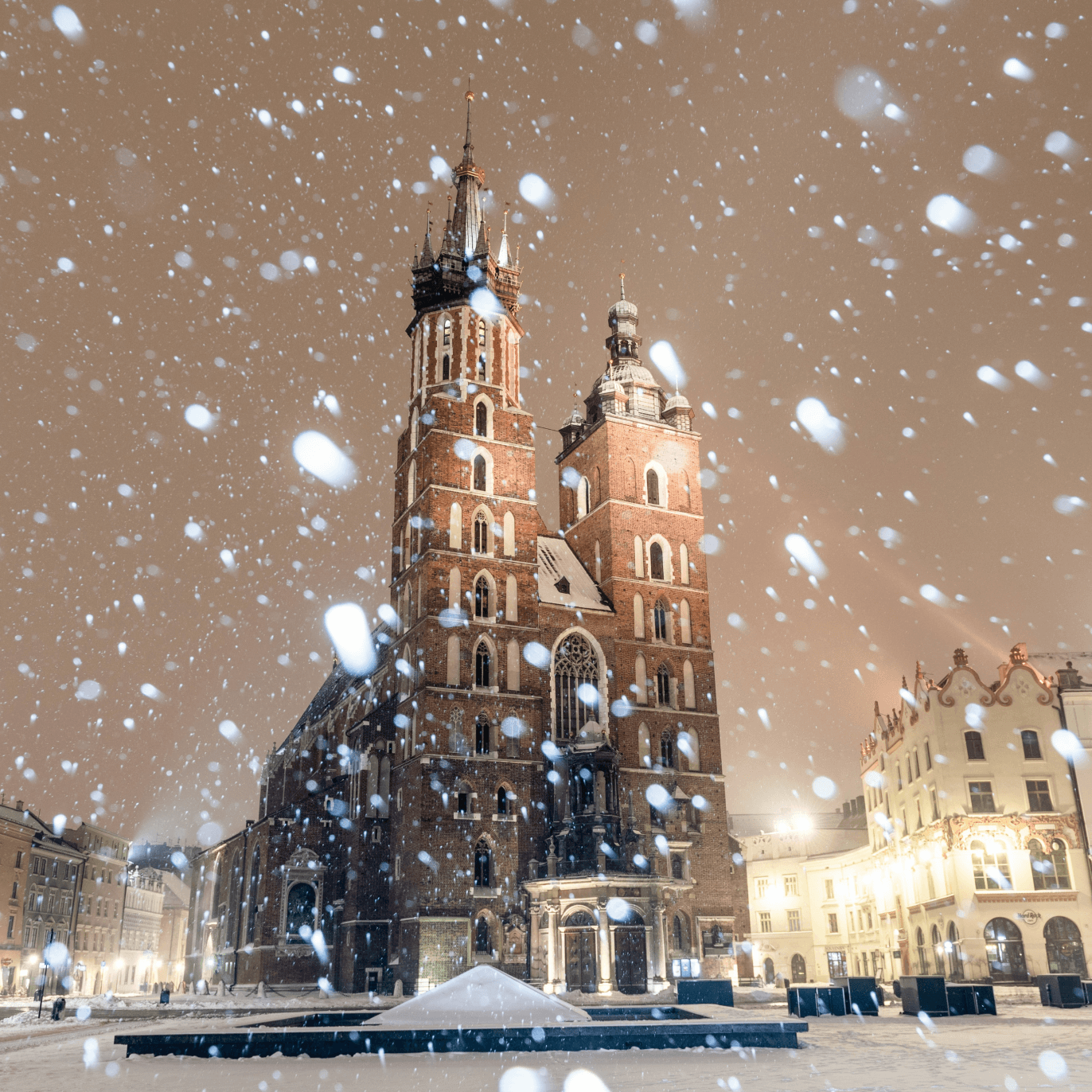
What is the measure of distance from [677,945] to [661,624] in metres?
15.5

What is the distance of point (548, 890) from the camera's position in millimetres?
42844

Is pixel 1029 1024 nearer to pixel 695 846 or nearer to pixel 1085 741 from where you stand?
pixel 1085 741

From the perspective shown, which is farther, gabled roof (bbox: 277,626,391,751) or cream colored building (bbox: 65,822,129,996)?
cream colored building (bbox: 65,822,129,996)

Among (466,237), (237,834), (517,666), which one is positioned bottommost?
(237,834)

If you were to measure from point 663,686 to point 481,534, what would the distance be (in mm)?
12011

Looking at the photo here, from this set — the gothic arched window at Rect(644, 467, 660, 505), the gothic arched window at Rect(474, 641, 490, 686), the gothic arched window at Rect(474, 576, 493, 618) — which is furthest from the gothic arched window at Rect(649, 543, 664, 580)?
the gothic arched window at Rect(474, 641, 490, 686)

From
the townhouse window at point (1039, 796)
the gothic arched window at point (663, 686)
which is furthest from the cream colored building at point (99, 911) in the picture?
the townhouse window at point (1039, 796)

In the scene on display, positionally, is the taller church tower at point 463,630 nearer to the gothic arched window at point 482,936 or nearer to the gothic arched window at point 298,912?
the gothic arched window at point 482,936

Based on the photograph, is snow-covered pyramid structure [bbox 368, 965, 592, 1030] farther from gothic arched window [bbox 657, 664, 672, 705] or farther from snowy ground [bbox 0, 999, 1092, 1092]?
gothic arched window [bbox 657, 664, 672, 705]

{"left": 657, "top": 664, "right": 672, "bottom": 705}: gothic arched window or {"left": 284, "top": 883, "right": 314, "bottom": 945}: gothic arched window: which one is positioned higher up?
{"left": 657, "top": 664, "right": 672, "bottom": 705}: gothic arched window

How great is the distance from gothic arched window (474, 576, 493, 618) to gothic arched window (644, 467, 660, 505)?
464 inches

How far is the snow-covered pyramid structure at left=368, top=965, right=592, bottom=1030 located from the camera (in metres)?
20.6

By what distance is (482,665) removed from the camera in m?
48.2

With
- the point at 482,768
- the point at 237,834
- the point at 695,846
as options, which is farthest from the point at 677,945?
the point at 237,834
